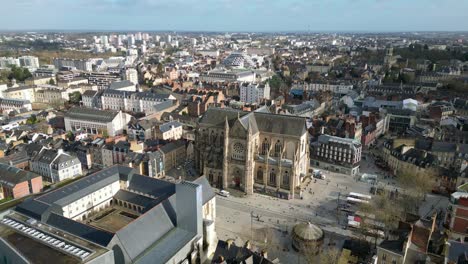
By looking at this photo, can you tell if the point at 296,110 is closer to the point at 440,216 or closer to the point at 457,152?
the point at 457,152

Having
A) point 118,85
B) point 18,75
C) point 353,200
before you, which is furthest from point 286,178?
point 18,75

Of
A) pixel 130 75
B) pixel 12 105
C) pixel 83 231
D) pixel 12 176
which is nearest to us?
pixel 83 231

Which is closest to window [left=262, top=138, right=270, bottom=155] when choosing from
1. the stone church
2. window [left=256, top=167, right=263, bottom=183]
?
the stone church

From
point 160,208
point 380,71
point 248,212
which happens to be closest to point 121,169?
point 160,208

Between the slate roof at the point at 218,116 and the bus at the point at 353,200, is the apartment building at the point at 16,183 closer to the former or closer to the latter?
the slate roof at the point at 218,116

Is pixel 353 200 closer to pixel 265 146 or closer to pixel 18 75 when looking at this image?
pixel 265 146

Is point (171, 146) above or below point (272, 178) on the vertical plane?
above
